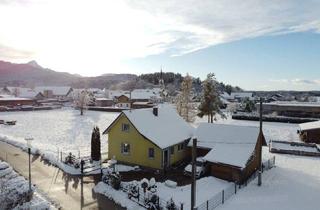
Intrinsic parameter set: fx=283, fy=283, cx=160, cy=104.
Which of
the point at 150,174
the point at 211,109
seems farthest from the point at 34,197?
the point at 211,109

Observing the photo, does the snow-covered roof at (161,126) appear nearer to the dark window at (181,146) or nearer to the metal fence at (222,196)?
the dark window at (181,146)

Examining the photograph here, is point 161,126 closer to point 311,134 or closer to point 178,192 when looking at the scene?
point 178,192

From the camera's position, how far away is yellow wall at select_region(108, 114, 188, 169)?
27.5m

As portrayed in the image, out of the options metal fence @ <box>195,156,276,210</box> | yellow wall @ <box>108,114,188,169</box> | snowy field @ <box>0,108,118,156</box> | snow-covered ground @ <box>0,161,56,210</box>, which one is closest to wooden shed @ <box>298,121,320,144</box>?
metal fence @ <box>195,156,276,210</box>

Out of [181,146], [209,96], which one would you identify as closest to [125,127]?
[181,146]

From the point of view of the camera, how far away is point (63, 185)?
23.6m

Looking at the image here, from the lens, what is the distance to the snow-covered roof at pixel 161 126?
28.0 m

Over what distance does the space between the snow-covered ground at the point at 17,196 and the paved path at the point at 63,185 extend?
3.43ft

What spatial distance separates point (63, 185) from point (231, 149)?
600 inches

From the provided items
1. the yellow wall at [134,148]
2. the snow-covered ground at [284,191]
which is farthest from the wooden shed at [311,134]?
the yellow wall at [134,148]

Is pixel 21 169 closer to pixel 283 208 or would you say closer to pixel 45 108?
pixel 283 208

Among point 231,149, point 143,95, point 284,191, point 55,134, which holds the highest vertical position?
point 143,95

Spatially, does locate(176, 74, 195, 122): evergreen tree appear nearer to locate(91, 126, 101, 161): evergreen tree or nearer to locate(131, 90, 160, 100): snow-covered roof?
locate(91, 126, 101, 161): evergreen tree

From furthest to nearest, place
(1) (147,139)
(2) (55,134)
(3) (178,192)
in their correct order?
(2) (55,134)
(1) (147,139)
(3) (178,192)
